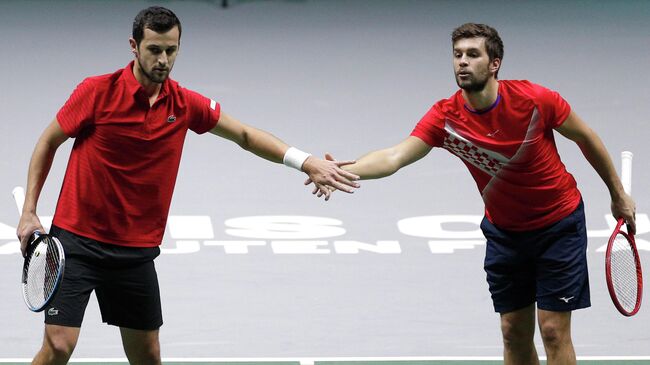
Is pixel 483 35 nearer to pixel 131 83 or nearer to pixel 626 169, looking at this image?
pixel 626 169

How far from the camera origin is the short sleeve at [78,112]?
7.20m

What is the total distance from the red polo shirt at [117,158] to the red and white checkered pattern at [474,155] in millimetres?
1518

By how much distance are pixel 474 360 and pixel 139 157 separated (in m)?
2.76

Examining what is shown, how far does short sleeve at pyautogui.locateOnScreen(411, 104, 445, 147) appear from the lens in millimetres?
7918

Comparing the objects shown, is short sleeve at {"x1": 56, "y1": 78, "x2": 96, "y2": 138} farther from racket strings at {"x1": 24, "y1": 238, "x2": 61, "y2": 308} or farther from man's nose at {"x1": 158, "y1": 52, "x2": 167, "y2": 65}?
racket strings at {"x1": 24, "y1": 238, "x2": 61, "y2": 308}

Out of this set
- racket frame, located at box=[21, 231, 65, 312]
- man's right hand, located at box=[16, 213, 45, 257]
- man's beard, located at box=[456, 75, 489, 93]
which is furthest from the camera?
man's beard, located at box=[456, 75, 489, 93]

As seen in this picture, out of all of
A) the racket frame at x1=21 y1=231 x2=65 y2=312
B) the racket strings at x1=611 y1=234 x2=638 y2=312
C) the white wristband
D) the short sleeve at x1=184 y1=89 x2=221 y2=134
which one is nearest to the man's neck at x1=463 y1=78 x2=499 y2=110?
the white wristband

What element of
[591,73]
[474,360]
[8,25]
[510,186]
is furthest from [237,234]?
[8,25]

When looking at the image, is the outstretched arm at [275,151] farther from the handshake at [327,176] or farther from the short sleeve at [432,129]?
the short sleeve at [432,129]

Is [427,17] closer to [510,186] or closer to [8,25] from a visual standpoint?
[8,25]

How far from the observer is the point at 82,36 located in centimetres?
1656

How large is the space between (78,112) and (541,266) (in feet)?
8.60

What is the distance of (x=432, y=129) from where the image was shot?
26.1 ft

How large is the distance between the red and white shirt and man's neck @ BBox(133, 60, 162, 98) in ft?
4.98
